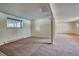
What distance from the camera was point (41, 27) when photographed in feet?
33.6

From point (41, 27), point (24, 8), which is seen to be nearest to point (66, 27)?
point (41, 27)

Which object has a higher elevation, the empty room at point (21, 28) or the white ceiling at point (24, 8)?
the white ceiling at point (24, 8)

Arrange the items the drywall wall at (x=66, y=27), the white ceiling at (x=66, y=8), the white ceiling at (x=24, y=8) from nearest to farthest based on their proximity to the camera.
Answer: the white ceiling at (x=24, y=8), the white ceiling at (x=66, y=8), the drywall wall at (x=66, y=27)

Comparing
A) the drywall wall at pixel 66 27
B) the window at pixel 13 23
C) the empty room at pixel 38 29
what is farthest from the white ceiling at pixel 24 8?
the drywall wall at pixel 66 27

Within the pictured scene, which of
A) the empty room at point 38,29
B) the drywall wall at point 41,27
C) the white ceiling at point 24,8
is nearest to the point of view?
the white ceiling at point 24,8

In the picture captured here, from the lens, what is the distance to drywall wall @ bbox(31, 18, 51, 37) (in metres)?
10.1

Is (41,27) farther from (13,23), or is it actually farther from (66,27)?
(66,27)

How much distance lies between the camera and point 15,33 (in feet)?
22.8

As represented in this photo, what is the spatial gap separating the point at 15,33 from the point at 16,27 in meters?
0.47

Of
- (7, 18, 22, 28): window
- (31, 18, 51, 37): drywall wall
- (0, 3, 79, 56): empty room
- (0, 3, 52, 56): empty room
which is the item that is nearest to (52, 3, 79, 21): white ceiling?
(0, 3, 79, 56): empty room

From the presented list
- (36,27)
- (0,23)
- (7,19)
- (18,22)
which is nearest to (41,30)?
(36,27)

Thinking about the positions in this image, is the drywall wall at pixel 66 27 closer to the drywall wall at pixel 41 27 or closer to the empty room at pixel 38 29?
the empty room at pixel 38 29

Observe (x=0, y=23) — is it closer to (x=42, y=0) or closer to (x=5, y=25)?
(x=5, y=25)

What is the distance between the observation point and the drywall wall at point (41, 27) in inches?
397
